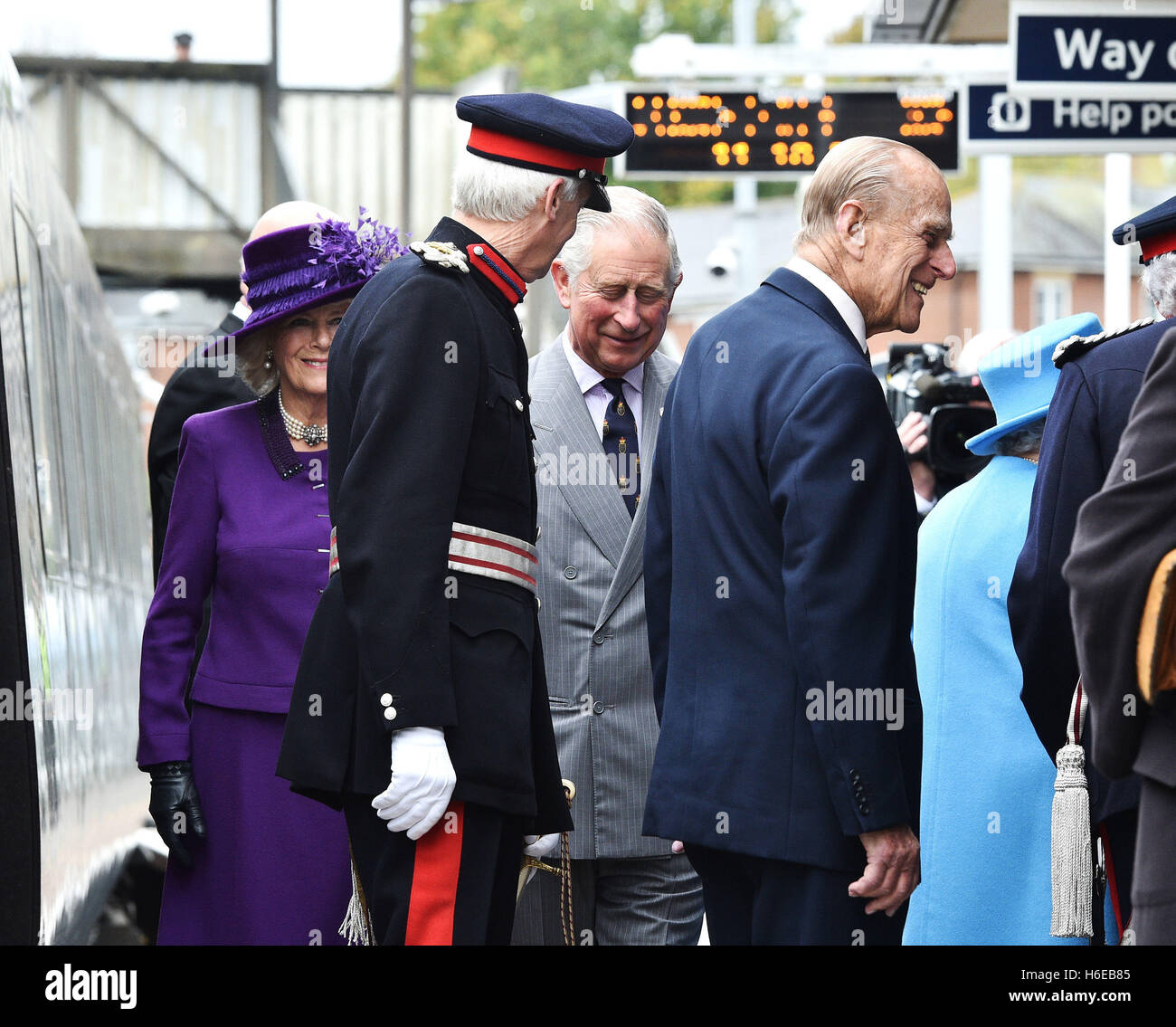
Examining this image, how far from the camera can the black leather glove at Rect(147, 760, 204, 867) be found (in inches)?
177

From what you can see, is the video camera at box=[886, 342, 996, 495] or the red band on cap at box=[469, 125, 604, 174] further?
the video camera at box=[886, 342, 996, 495]

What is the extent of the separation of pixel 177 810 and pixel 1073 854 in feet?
6.69

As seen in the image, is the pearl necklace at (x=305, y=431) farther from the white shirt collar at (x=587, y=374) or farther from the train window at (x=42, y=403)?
the train window at (x=42, y=403)

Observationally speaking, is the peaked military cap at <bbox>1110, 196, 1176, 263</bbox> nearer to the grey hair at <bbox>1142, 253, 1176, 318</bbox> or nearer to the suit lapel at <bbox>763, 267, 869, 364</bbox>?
the grey hair at <bbox>1142, 253, 1176, 318</bbox>

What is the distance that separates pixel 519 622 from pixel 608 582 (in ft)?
3.92

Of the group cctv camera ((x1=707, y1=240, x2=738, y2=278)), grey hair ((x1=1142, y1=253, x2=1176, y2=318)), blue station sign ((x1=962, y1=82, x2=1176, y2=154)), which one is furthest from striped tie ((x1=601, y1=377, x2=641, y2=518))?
cctv camera ((x1=707, y1=240, x2=738, y2=278))

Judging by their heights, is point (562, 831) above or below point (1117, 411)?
below

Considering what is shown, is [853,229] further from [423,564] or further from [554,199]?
[423,564]

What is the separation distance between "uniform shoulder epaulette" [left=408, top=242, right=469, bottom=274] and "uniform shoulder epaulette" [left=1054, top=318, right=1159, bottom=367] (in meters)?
1.25

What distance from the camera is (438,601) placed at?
11.3 ft

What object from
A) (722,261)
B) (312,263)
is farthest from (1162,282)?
(722,261)

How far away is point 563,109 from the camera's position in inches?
151
